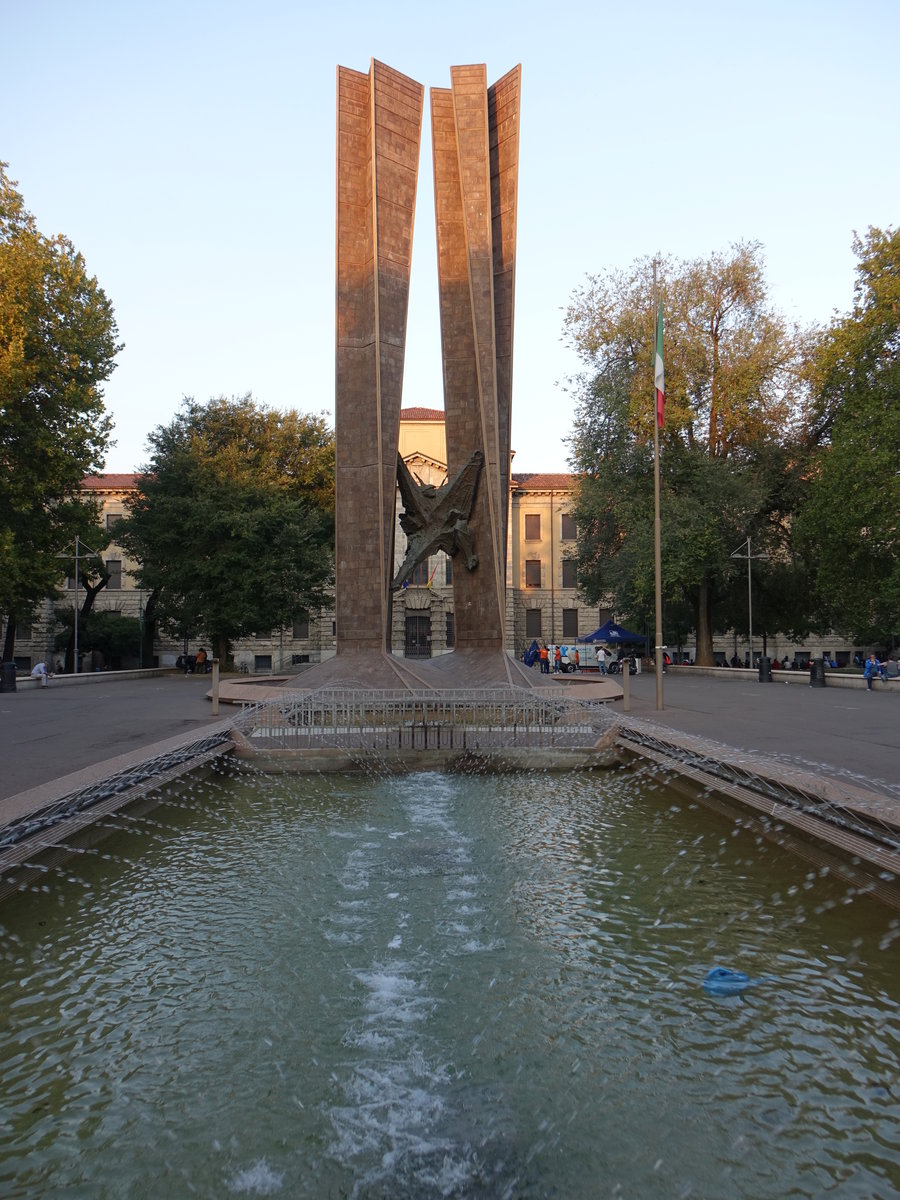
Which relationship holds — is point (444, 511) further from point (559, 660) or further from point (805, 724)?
point (559, 660)

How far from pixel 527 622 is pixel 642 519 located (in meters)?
26.2

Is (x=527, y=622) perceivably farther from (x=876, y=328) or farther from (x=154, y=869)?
(x=154, y=869)

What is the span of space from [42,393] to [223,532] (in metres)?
9.13

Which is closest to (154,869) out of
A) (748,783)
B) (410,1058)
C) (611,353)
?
(410,1058)

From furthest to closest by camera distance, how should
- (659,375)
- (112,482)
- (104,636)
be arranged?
(112,482) < (104,636) < (659,375)

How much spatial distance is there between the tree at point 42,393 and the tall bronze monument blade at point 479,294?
12.9 m

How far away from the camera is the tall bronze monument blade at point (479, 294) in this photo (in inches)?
714

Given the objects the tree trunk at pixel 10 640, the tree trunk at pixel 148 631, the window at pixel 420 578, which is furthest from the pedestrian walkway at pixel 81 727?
the window at pixel 420 578

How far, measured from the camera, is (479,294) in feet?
58.9

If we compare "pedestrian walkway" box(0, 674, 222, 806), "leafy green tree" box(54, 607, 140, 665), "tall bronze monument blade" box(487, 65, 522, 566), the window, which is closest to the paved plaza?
"pedestrian walkway" box(0, 674, 222, 806)

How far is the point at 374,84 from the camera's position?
17938 mm

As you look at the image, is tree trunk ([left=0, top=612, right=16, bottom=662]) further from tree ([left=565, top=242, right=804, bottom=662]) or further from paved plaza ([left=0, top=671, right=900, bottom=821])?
tree ([left=565, top=242, right=804, bottom=662])

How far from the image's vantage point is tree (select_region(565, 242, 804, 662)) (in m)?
30.6

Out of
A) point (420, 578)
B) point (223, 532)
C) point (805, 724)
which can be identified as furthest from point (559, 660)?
point (805, 724)
